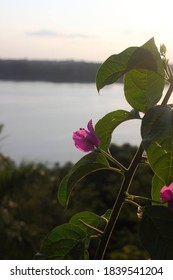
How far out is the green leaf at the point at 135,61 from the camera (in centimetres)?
42

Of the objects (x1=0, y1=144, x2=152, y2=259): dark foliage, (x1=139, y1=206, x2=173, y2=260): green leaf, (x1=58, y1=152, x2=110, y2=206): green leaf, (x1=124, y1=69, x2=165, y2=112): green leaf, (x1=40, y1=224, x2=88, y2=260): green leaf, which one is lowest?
(x1=0, y1=144, x2=152, y2=259): dark foliage

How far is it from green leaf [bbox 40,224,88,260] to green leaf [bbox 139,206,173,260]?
0.22 feet

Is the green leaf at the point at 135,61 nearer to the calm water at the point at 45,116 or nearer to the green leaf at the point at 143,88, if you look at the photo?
the green leaf at the point at 143,88

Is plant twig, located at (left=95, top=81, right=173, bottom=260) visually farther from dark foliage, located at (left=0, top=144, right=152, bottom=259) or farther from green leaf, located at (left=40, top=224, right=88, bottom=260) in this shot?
dark foliage, located at (left=0, top=144, right=152, bottom=259)

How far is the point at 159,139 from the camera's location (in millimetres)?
374

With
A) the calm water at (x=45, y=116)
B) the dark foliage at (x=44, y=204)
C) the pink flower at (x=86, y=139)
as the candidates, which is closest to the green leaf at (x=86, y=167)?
the pink flower at (x=86, y=139)

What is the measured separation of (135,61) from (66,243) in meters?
0.17

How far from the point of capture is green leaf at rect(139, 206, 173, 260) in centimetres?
38

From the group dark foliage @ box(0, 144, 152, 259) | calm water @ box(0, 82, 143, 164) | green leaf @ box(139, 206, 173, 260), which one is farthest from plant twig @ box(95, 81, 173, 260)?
calm water @ box(0, 82, 143, 164)

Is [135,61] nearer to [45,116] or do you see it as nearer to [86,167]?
[86,167]

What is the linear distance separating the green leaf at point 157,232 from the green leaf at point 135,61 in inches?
4.6

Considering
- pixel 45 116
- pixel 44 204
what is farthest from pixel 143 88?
pixel 45 116
